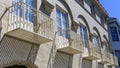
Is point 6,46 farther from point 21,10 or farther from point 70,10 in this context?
point 70,10

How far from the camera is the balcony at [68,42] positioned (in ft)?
40.8

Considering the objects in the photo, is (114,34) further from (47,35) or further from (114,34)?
(47,35)

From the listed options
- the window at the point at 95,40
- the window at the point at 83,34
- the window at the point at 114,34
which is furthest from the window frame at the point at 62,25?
the window at the point at 114,34

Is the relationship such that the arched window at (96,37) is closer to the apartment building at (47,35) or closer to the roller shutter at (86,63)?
the apartment building at (47,35)

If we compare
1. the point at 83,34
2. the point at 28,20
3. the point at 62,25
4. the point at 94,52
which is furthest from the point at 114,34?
the point at 28,20

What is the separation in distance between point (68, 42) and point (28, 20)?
3109 millimetres

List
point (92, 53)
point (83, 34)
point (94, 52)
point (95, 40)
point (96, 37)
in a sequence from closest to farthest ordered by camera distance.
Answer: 1. point (92, 53)
2. point (94, 52)
3. point (83, 34)
4. point (95, 40)
5. point (96, 37)

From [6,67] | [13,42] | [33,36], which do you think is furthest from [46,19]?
[6,67]

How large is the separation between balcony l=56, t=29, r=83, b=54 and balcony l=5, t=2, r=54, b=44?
1.89 m

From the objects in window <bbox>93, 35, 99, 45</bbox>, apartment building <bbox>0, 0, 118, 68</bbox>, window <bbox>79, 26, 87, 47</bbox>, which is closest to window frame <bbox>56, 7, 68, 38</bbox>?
apartment building <bbox>0, 0, 118, 68</bbox>

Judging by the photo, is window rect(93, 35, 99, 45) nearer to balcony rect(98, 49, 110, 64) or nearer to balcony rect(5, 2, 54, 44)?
balcony rect(98, 49, 110, 64)

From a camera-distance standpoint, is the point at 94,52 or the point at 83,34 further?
the point at 83,34

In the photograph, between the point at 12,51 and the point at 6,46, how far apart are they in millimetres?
365

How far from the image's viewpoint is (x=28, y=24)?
984 centimetres
